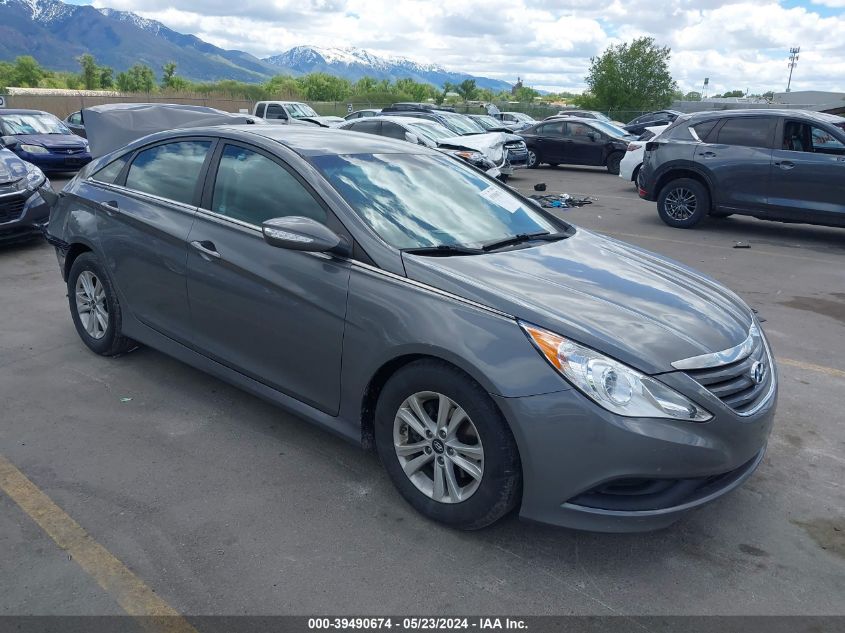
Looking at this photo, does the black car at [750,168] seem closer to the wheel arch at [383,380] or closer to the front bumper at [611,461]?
the front bumper at [611,461]

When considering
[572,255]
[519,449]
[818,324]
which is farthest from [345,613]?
[818,324]

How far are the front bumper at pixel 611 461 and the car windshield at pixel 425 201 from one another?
3.68ft

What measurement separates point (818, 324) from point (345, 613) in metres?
5.32

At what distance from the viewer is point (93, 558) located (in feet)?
9.21

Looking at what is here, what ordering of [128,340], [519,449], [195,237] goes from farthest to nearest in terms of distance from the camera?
[128,340] < [195,237] < [519,449]

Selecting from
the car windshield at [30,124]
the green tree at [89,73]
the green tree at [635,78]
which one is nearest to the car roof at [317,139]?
the car windshield at [30,124]

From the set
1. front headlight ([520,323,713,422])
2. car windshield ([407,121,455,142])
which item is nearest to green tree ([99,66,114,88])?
car windshield ([407,121,455,142])

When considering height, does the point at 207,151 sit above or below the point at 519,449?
above

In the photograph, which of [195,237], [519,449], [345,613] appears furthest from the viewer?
[195,237]

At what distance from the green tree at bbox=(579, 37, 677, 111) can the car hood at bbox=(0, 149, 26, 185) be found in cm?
4982

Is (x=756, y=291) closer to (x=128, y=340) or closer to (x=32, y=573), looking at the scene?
(x=128, y=340)

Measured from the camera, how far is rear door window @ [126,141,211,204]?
13.6 feet

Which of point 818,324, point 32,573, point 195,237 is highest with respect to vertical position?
point 195,237

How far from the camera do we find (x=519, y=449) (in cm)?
270
